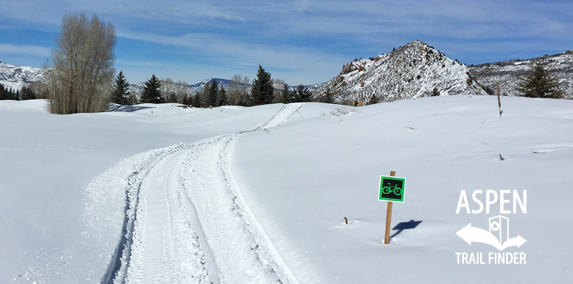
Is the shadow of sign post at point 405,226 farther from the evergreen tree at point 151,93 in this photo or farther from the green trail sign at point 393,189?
the evergreen tree at point 151,93

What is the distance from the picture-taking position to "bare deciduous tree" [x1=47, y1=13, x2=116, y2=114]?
29875 mm

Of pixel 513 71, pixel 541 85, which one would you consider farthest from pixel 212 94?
pixel 513 71

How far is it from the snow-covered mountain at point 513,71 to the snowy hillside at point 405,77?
5.54m

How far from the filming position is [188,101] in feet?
198

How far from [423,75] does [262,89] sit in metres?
39.6

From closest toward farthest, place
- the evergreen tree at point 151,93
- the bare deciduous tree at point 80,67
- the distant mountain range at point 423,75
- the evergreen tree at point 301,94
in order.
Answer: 1. the bare deciduous tree at point 80,67
2. the evergreen tree at point 301,94
3. the evergreen tree at point 151,93
4. the distant mountain range at point 423,75

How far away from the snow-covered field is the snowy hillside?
39.6 metres

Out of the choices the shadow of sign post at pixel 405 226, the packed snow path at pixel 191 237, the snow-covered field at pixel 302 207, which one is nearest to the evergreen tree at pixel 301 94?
the snow-covered field at pixel 302 207

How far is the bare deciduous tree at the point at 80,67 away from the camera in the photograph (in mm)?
29875

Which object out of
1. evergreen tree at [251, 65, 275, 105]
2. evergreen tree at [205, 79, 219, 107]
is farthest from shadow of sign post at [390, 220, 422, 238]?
evergreen tree at [205, 79, 219, 107]

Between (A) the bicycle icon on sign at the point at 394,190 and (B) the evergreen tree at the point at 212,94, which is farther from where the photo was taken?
(B) the evergreen tree at the point at 212,94

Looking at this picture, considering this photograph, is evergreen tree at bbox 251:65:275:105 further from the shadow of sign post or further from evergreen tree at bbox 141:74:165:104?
the shadow of sign post

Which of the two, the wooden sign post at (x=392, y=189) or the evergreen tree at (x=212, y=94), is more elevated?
the evergreen tree at (x=212, y=94)

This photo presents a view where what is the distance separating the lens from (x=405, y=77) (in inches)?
2936
